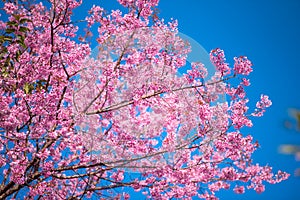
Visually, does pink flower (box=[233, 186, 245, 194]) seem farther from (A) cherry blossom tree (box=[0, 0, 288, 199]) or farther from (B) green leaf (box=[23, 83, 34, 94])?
(B) green leaf (box=[23, 83, 34, 94])

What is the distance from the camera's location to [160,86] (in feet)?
20.6

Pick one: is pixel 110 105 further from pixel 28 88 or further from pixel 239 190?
pixel 239 190

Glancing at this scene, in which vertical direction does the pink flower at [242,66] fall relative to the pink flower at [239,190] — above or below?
above

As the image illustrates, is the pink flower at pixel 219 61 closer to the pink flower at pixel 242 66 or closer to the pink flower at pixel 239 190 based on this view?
the pink flower at pixel 242 66

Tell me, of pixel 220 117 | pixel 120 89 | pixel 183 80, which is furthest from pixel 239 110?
pixel 120 89

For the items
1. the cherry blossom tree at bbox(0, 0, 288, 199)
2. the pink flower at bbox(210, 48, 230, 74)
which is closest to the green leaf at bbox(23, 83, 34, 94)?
the cherry blossom tree at bbox(0, 0, 288, 199)

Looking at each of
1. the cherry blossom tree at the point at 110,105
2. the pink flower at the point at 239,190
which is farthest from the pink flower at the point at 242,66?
the pink flower at the point at 239,190

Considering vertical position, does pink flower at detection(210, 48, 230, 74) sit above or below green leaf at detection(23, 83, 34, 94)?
above

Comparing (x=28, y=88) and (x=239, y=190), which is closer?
(x=28, y=88)

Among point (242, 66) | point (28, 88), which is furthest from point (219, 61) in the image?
point (28, 88)

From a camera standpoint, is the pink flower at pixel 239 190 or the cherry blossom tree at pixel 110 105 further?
the pink flower at pixel 239 190

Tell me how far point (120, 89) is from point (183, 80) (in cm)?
152

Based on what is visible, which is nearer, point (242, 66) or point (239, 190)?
point (242, 66)

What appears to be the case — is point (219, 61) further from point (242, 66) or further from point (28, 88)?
point (28, 88)
